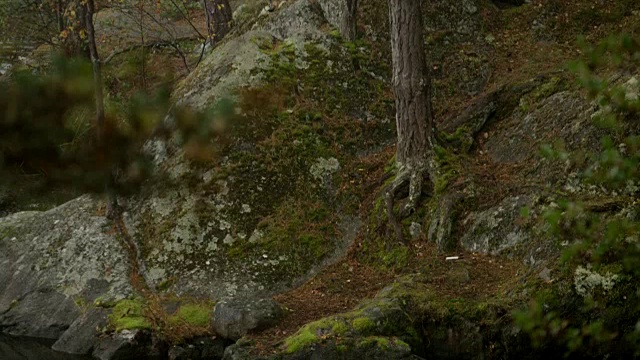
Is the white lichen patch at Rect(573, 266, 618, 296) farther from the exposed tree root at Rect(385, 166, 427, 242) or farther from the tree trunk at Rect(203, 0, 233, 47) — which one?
the tree trunk at Rect(203, 0, 233, 47)

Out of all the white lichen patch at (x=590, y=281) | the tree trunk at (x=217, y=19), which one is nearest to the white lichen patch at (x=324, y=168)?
the white lichen patch at (x=590, y=281)

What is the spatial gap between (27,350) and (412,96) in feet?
23.3

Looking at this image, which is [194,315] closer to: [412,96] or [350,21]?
[412,96]

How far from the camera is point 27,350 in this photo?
9820mm

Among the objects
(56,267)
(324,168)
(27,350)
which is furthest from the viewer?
(324,168)

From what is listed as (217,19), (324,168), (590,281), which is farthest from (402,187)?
(217,19)

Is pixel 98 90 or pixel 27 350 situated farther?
pixel 98 90

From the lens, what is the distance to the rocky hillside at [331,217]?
8.19 meters

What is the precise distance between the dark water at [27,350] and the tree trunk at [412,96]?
548 centimetres

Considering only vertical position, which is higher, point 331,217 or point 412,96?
point 412,96

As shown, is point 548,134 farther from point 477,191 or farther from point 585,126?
point 477,191

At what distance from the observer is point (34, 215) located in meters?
12.8

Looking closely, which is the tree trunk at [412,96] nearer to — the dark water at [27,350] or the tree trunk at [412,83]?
the tree trunk at [412,83]

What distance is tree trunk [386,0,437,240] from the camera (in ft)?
34.8
